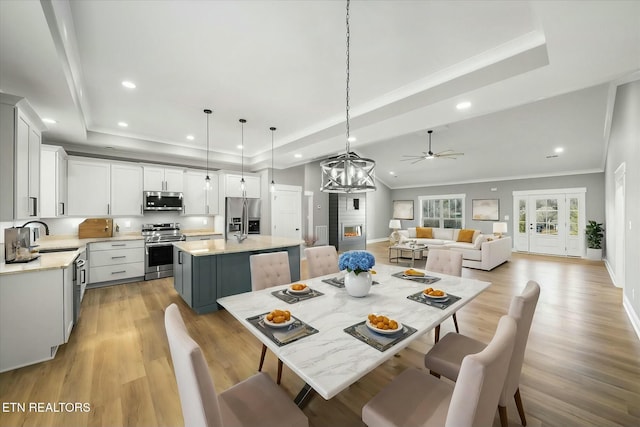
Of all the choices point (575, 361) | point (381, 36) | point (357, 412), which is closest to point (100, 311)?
point (357, 412)

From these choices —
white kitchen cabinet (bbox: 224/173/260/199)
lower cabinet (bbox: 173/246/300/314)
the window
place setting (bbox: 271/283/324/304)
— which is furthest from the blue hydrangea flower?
the window

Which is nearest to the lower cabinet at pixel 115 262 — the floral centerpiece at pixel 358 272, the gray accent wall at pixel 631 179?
the floral centerpiece at pixel 358 272

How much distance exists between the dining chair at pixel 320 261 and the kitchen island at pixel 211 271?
982 mm

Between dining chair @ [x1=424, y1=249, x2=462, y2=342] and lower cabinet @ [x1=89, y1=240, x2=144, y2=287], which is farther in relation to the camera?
lower cabinet @ [x1=89, y1=240, x2=144, y2=287]

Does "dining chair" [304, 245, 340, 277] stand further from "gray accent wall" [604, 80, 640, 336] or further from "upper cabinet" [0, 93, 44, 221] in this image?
"gray accent wall" [604, 80, 640, 336]

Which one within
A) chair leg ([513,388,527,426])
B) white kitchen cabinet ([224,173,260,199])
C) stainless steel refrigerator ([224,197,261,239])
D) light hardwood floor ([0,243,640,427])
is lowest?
light hardwood floor ([0,243,640,427])

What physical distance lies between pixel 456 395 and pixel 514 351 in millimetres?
741

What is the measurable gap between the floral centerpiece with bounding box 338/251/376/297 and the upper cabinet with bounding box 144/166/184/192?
480 centimetres

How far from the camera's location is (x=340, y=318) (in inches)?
60.8

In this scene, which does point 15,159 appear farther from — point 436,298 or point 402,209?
point 402,209

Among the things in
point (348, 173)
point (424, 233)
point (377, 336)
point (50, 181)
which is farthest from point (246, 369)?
point (424, 233)

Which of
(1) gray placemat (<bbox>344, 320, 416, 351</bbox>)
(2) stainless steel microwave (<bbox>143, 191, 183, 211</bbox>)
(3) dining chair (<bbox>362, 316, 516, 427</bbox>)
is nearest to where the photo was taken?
(3) dining chair (<bbox>362, 316, 516, 427</bbox>)

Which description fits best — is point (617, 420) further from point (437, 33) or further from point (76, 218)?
point (76, 218)

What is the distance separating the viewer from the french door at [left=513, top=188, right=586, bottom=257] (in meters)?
7.42
